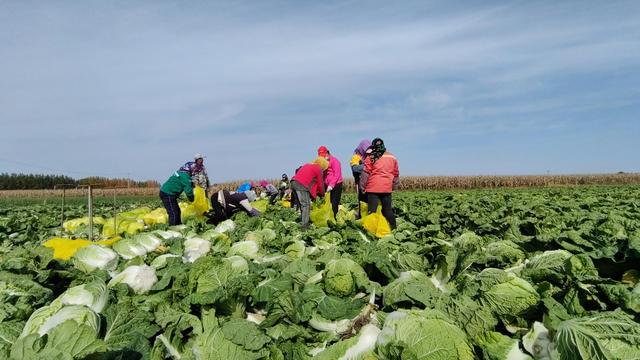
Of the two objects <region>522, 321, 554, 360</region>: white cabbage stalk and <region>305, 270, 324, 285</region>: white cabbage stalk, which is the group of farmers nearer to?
<region>305, 270, 324, 285</region>: white cabbage stalk

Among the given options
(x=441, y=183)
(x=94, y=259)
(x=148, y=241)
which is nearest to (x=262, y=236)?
(x=148, y=241)

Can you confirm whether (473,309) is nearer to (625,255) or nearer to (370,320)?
(370,320)

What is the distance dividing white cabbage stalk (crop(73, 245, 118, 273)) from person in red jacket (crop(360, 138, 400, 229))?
5.73 m

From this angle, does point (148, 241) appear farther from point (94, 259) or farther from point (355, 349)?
point (355, 349)

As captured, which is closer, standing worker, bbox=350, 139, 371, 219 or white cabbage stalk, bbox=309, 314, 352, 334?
white cabbage stalk, bbox=309, 314, 352, 334

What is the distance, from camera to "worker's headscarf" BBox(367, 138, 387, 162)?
9.91 meters

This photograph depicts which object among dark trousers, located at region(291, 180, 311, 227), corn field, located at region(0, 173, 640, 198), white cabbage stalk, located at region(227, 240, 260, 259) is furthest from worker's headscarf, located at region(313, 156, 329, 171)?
corn field, located at region(0, 173, 640, 198)

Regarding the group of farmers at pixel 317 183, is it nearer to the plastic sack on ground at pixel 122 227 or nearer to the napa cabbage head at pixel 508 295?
the plastic sack on ground at pixel 122 227

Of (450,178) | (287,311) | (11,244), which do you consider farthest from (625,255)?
(450,178)

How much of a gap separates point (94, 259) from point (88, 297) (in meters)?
2.08

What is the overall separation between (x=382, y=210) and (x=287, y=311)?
22.5 feet

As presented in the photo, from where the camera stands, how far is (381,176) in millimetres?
9961

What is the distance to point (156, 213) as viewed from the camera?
14.0 meters

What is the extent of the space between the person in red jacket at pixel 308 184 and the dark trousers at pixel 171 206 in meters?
3.03
